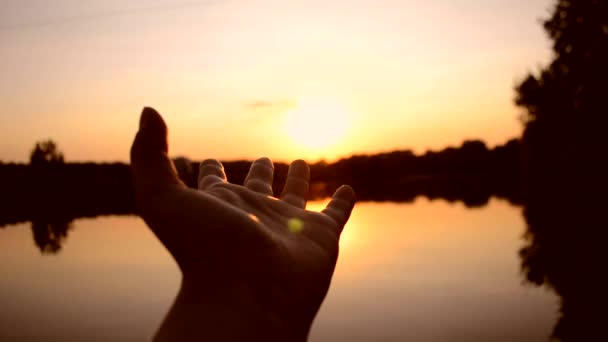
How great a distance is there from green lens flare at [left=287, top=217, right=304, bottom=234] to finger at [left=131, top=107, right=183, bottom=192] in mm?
456

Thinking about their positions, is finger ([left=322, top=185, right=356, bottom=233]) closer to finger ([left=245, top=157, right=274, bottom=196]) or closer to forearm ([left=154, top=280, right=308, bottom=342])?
finger ([left=245, top=157, right=274, bottom=196])

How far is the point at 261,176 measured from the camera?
9.07 feet

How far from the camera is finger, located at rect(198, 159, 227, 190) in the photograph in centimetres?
251

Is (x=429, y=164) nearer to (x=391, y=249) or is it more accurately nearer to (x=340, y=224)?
(x=391, y=249)

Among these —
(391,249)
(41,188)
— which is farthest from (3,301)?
(41,188)

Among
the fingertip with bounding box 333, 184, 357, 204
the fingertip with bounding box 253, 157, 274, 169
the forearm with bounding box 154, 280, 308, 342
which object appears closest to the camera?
the forearm with bounding box 154, 280, 308, 342

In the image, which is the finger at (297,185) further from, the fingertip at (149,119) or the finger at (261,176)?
the fingertip at (149,119)

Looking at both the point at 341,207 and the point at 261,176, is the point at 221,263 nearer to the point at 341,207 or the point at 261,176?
the point at 341,207

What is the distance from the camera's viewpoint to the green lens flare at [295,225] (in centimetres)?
223

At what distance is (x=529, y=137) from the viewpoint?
90.6ft

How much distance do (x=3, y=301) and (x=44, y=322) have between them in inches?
99.6

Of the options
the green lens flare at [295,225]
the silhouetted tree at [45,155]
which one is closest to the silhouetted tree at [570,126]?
the green lens flare at [295,225]

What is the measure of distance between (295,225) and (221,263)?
1.34ft

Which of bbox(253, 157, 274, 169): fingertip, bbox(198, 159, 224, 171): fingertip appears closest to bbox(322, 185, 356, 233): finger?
bbox(253, 157, 274, 169): fingertip
